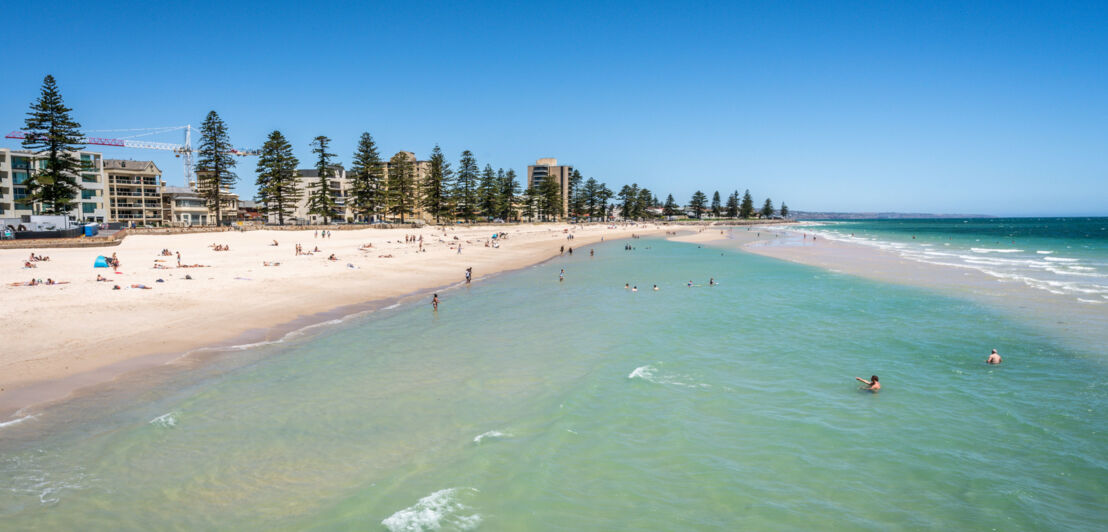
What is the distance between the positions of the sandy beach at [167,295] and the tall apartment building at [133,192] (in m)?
44.5

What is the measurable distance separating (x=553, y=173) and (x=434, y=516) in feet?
471

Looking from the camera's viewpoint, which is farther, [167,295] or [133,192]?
[133,192]

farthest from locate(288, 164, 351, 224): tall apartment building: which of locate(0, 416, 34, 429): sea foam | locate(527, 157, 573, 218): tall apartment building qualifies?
locate(0, 416, 34, 429): sea foam

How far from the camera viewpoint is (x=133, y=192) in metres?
75.6

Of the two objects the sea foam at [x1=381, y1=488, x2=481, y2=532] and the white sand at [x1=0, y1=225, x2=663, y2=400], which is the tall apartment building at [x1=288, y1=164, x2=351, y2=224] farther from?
the sea foam at [x1=381, y1=488, x2=481, y2=532]

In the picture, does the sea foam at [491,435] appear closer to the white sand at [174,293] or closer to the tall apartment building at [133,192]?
the white sand at [174,293]

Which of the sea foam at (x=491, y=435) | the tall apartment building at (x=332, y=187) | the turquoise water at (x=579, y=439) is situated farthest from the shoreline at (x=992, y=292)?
the tall apartment building at (x=332, y=187)

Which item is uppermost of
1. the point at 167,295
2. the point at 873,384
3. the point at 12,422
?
the point at 167,295

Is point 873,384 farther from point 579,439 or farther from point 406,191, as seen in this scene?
point 406,191

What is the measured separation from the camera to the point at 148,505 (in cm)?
743

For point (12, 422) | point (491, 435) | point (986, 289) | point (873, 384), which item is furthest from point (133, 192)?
point (986, 289)

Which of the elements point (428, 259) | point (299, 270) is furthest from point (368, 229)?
point (299, 270)

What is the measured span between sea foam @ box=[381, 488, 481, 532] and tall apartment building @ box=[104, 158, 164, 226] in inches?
3285

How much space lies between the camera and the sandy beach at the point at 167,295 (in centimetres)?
Result: 1275
